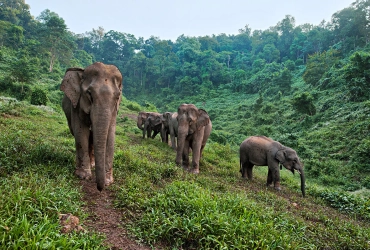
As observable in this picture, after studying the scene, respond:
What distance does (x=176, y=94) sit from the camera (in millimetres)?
62438

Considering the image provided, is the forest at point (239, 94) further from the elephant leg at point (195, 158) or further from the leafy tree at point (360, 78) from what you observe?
the elephant leg at point (195, 158)

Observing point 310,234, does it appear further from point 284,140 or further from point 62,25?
point 62,25

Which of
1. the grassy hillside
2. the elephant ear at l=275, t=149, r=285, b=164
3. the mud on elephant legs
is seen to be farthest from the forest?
the elephant ear at l=275, t=149, r=285, b=164

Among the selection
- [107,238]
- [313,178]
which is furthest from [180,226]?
[313,178]

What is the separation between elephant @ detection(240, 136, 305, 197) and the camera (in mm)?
7953

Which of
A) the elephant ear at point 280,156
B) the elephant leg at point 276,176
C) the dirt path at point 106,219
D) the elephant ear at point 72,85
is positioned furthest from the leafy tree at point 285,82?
the dirt path at point 106,219

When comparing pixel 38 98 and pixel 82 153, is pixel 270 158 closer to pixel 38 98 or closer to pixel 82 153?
pixel 82 153

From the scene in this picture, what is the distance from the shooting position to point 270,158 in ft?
27.3

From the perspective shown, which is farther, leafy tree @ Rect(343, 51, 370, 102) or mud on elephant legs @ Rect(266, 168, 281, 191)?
leafy tree @ Rect(343, 51, 370, 102)

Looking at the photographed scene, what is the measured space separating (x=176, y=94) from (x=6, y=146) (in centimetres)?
5744

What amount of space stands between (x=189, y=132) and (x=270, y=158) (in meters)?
2.73

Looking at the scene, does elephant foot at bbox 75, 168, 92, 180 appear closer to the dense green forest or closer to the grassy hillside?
the grassy hillside

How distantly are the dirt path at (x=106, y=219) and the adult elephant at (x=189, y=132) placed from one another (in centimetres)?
359

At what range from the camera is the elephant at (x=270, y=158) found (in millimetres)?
7953
